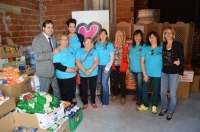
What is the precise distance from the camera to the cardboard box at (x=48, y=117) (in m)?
2.04

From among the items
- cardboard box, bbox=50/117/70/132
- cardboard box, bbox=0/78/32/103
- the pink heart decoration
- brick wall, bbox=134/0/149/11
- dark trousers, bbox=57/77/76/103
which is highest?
brick wall, bbox=134/0/149/11

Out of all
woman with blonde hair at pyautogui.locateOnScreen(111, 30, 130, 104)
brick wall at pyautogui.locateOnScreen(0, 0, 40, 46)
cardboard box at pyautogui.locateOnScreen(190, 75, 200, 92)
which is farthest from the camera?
cardboard box at pyautogui.locateOnScreen(190, 75, 200, 92)

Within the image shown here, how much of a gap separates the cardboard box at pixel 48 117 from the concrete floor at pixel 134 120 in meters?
0.42

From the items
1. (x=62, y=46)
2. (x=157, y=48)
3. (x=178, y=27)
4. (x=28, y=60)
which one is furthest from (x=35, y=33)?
(x=178, y=27)

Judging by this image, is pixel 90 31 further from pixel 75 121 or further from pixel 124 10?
pixel 75 121

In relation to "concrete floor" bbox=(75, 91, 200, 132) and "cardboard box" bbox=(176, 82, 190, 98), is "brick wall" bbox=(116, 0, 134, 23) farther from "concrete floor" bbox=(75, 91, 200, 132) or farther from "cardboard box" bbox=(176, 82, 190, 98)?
"concrete floor" bbox=(75, 91, 200, 132)

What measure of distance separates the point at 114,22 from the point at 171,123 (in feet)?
7.29

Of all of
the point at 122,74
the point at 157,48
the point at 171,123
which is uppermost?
the point at 157,48

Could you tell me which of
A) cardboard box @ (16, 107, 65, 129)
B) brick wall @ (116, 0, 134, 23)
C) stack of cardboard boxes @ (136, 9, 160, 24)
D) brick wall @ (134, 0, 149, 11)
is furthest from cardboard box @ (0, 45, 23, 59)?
brick wall @ (134, 0, 149, 11)

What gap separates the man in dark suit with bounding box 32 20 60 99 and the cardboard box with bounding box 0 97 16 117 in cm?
53

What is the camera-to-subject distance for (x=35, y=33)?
3.97 metres

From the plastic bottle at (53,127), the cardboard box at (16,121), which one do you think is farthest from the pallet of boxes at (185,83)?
the cardboard box at (16,121)

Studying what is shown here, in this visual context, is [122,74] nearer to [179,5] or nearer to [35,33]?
[35,33]

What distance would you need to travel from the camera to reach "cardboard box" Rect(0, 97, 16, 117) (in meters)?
2.00
